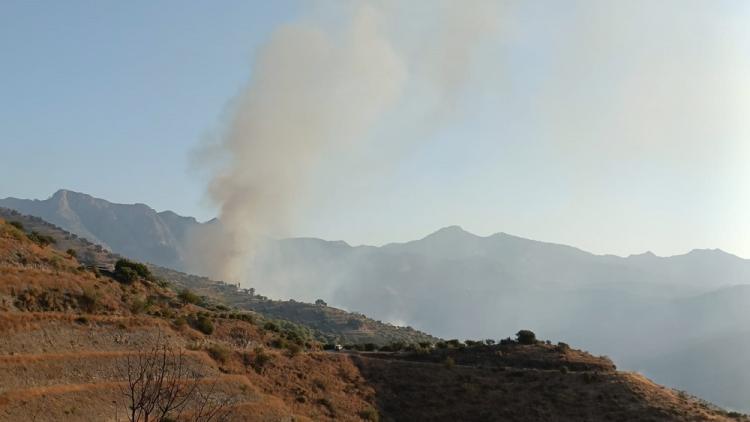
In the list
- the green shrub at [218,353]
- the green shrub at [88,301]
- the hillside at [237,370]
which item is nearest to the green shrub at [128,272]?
the hillside at [237,370]

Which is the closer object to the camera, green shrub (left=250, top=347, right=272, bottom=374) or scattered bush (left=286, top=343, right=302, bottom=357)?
green shrub (left=250, top=347, right=272, bottom=374)

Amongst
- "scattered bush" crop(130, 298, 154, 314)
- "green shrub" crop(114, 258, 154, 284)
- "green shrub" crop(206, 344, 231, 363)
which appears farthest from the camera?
"green shrub" crop(114, 258, 154, 284)

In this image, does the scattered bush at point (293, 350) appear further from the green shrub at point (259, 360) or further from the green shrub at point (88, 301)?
the green shrub at point (88, 301)

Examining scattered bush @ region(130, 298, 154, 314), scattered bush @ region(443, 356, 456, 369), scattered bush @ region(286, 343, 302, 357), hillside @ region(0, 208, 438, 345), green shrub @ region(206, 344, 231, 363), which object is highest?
hillside @ region(0, 208, 438, 345)

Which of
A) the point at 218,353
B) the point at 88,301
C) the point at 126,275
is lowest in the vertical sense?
the point at 218,353

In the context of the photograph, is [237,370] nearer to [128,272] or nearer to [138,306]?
[138,306]

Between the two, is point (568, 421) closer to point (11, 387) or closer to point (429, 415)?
point (429, 415)

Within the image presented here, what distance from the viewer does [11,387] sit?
30.1 m

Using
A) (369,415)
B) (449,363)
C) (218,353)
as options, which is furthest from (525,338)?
(218,353)

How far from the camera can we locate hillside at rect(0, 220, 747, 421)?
33.7 m

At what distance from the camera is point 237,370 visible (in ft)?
151

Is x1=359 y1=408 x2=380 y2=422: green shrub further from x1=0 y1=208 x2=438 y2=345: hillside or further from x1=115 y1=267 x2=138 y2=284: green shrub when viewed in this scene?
x1=0 y1=208 x2=438 y2=345: hillside

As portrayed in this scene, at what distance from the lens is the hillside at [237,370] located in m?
33.7

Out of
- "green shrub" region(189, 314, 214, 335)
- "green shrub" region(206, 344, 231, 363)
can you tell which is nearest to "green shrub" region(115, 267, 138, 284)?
"green shrub" region(189, 314, 214, 335)
